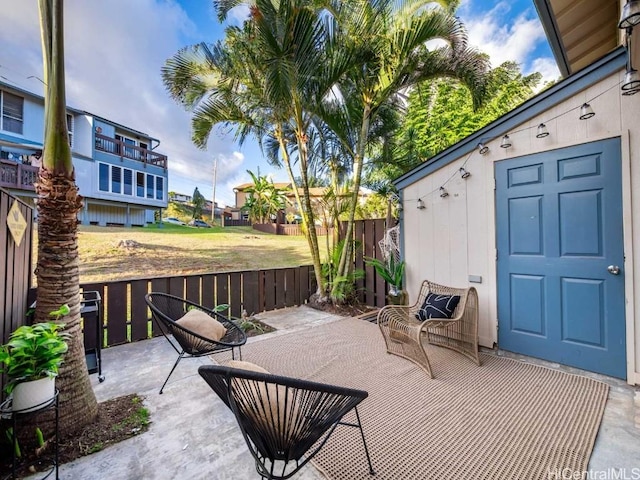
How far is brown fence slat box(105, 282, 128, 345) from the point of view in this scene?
141 inches

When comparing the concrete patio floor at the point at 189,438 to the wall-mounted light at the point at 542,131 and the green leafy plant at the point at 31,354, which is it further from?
the wall-mounted light at the point at 542,131

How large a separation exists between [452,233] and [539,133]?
4.87ft

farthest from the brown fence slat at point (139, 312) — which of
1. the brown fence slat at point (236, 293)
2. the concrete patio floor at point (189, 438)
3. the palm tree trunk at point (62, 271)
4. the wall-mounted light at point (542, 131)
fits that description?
the wall-mounted light at point (542, 131)

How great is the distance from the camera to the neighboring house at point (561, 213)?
2.63 m

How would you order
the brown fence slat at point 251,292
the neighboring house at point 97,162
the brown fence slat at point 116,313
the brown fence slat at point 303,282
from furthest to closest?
the neighboring house at point 97,162, the brown fence slat at point 303,282, the brown fence slat at point 251,292, the brown fence slat at point 116,313

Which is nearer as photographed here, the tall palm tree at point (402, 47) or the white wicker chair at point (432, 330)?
the white wicker chair at point (432, 330)

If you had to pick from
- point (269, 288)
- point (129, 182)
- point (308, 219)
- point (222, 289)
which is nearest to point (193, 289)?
point (222, 289)

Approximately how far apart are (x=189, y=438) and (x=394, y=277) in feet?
11.7

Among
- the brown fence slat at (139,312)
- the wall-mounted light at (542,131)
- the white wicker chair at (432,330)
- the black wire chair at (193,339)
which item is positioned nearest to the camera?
the black wire chair at (193,339)

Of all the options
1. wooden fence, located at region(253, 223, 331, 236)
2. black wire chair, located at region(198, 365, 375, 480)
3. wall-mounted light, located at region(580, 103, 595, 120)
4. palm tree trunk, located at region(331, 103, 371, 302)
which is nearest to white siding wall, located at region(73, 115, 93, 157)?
wooden fence, located at region(253, 223, 331, 236)

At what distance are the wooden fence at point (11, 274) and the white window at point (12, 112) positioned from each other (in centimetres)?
1414

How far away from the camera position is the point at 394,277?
4.68 metres

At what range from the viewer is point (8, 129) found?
1144cm

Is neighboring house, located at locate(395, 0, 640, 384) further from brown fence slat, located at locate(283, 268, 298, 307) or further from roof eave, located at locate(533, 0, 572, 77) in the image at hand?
brown fence slat, located at locate(283, 268, 298, 307)
